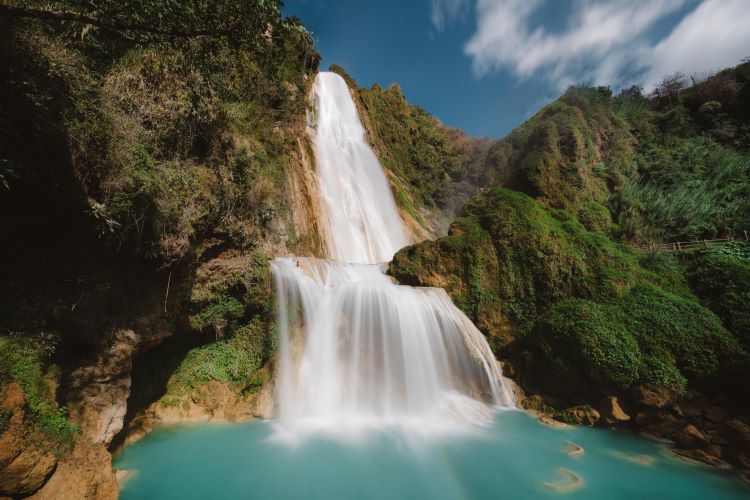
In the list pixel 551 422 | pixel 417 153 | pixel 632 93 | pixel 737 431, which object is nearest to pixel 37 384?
pixel 551 422

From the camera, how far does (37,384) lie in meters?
5.00

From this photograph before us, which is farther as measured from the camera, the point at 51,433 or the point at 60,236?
the point at 60,236

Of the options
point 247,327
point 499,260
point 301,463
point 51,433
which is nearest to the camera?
point 51,433

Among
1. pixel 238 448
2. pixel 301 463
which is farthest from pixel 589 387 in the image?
pixel 238 448

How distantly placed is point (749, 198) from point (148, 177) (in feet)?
89.5

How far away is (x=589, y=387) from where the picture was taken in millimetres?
10711

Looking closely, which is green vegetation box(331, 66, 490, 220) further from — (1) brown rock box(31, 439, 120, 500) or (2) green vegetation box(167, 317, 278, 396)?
(1) brown rock box(31, 439, 120, 500)

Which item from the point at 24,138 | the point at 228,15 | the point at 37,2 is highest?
the point at 37,2

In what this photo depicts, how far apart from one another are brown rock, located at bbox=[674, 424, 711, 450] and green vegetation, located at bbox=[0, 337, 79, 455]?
13356 mm

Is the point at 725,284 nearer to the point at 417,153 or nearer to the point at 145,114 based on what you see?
the point at 145,114

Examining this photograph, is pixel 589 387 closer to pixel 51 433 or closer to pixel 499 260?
pixel 499 260

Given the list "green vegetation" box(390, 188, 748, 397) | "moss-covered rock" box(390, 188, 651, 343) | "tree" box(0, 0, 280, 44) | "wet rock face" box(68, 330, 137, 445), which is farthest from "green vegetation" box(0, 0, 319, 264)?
"green vegetation" box(390, 188, 748, 397)

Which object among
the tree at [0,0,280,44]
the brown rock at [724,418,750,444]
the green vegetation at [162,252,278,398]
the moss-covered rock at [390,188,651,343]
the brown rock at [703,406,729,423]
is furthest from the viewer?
the moss-covered rock at [390,188,651,343]

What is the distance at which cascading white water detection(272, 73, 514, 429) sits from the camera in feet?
33.0
